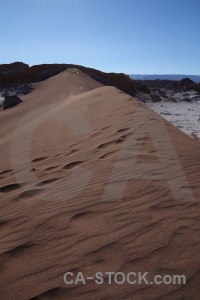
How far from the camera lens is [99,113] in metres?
7.75

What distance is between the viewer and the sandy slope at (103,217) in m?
1.89

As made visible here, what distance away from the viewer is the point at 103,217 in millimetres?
2561

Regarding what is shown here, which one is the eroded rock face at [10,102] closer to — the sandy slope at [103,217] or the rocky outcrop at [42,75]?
the sandy slope at [103,217]

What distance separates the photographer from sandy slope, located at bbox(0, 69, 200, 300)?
1.89 m

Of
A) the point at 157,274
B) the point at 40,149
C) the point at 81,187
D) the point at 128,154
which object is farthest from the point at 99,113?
the point at 157,274

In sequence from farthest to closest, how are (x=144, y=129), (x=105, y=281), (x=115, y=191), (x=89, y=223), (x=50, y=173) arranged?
(x=144, y=129), (x=50, y=173), (x=115, y=191), (x=89, y=223), (x=105, y=281)

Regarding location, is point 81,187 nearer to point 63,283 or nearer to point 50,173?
point 50,173

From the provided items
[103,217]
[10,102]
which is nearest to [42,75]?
[10,102]

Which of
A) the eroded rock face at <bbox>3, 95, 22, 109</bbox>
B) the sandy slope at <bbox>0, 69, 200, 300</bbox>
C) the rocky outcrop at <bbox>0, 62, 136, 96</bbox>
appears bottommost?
the sandy slope at <bbox>0, 69, 200, 300</bbox>

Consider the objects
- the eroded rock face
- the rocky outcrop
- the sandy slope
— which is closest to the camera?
the sandy slope

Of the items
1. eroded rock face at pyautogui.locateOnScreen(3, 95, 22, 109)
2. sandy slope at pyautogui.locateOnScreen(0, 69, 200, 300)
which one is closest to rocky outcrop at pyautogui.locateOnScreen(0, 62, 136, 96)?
eroded rock face at pyautogui.locateOnScreen(3, 95, 22, 109)

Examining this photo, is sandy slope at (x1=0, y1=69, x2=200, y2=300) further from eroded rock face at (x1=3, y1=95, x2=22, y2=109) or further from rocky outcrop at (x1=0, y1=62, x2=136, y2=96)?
rocky outcrop at (x1=0, y1=62, x2=136, y2=96)

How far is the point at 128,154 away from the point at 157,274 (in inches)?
89.3

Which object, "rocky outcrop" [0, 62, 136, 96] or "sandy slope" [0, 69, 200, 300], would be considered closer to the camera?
Answer: "sandy slope" [0, 69, 200, 300]
